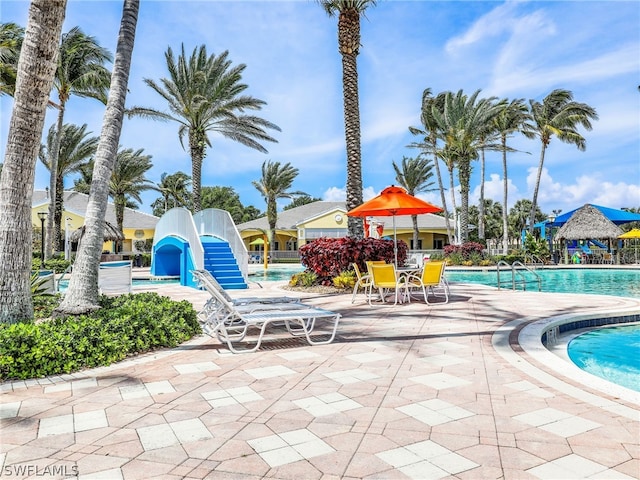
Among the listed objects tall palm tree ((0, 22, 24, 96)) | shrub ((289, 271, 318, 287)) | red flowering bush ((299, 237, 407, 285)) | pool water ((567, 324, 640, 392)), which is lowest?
pool water ((567, 324, 640, 392))

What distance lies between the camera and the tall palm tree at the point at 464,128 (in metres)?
28.6

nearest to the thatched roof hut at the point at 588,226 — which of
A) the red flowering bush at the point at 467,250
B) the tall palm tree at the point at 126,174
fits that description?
the red flowering bush at the point at 467,250

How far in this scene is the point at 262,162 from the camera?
3962 centimetres

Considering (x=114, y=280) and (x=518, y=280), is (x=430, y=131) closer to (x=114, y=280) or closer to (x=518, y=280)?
(x=518, y=280)

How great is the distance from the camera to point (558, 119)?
112 feet

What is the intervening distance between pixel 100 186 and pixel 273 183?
109 ft

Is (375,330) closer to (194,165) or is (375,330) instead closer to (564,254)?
(194,165)

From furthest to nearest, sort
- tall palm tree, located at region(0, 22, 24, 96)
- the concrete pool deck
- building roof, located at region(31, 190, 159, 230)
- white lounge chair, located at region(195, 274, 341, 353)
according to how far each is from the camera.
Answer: building roof, located at region(31, 190, 159, 230)
tall palm tree, located at region(0, 22, 24, 96)
white lounge chair, located at region(195, 274, 341, 353)
the concrete pool deck

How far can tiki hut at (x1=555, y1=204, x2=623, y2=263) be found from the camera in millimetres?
30516

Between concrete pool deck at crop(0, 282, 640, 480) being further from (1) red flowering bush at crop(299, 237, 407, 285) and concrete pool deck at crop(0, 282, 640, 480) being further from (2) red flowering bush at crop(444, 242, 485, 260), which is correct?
(2) red flowering bush at crop(444, 242, 485, 260)

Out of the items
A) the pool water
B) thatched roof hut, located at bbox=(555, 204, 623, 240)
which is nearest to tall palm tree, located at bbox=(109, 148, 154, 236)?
thatched roof hut, located at bbox=(555, 204, 623, 240)

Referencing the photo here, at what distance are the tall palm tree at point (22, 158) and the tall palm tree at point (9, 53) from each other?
14.2 metres

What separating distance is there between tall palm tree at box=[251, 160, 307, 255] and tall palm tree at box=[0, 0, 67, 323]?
34.1 m

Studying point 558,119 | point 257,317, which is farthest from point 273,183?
point 257,317
